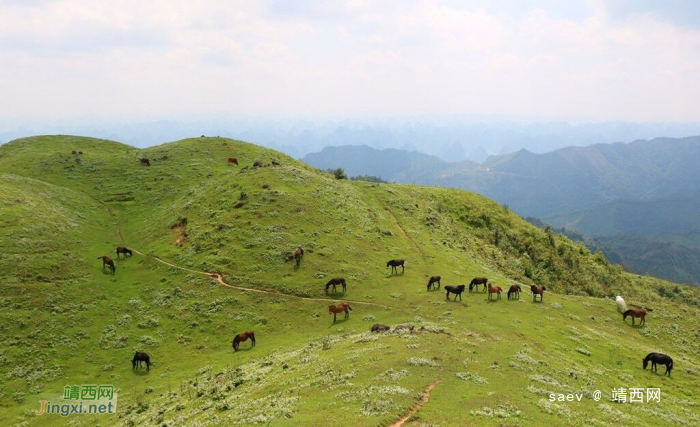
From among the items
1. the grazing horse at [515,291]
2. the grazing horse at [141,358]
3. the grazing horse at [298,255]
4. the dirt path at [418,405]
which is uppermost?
the grazing horse at [298,255]

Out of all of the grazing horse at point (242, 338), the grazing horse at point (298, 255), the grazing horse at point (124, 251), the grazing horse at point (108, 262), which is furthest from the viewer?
the grazing horse at point (124, 251)

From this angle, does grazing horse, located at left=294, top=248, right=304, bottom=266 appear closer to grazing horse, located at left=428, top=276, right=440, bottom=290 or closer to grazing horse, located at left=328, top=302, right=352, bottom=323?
grazing horse, located at left=328, top=302, right=352, bottom=323

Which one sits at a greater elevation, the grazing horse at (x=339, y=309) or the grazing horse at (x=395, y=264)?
the grazing horse at (x=395, y=264)

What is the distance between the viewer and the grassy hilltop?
19.5 metres

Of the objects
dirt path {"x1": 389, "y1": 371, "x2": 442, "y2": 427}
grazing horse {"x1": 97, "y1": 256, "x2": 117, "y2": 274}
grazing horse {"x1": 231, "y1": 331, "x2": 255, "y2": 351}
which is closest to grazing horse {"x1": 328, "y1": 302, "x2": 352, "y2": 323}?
grazing horse {"x1": 231, "y1": 331, "x2": 255, "y2": 351}

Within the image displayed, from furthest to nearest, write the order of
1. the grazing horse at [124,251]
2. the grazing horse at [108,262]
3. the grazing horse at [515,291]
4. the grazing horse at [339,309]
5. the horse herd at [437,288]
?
the grazing horse at [124,251] → the grazing horse at [108,262] → the grazing horse at [515,291] → the grazing horse at [339,309] → the horse herd at [437,288]

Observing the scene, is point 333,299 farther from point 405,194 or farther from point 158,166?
point 158,166

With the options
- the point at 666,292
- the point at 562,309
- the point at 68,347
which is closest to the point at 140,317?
the point at 68,347

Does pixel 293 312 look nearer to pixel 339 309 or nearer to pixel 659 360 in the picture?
pixel 339 309

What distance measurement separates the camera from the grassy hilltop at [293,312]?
1945cm

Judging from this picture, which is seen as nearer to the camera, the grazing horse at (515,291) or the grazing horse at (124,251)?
the grazing horse at (515,291)

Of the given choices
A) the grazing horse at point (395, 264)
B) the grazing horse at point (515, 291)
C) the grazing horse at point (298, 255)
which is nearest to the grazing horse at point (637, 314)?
the grazing horse at point (515, 291)

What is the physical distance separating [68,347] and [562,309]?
4741cm

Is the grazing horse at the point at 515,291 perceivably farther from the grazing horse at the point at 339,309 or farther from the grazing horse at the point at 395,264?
the grazing horse at the point at 339,309
